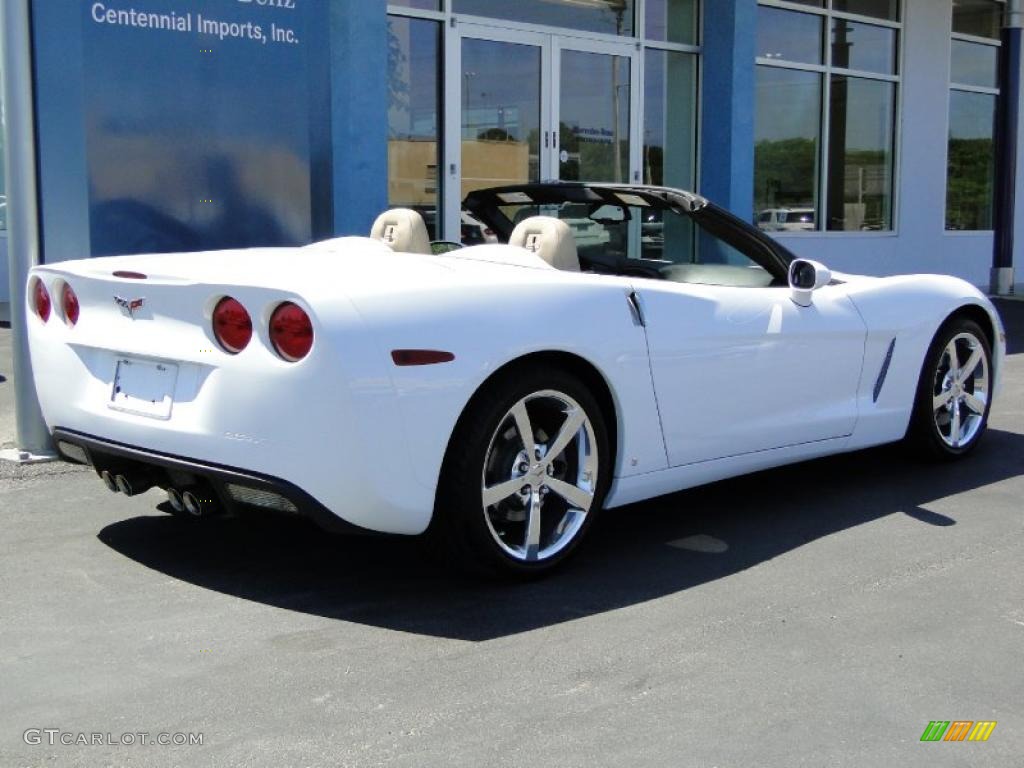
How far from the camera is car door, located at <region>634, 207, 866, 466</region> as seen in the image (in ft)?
14.9

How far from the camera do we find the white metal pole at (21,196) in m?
5.71

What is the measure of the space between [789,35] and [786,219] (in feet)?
6.82

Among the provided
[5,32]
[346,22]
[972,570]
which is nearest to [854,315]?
[972,570]

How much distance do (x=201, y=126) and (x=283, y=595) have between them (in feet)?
9.89

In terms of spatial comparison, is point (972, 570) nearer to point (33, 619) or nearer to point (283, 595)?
point (283, 595)

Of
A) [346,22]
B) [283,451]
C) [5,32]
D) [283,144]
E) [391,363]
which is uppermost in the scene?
[346,22]

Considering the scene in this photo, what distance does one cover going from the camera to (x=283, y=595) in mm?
4109

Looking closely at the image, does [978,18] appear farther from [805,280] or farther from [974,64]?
[805,280]

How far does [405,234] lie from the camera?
5.05 m

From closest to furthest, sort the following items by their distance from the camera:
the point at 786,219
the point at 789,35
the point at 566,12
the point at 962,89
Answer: the point at 566,12
the point at 789,35
the point at 786,219
the point at 962,89

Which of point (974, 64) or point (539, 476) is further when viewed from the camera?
point (974, 64)

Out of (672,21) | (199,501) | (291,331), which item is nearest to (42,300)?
(199,501)

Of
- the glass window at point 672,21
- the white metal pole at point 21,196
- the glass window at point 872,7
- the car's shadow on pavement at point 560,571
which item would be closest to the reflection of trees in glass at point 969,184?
the glass window at point 872,7

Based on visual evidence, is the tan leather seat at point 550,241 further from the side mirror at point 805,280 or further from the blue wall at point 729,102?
the blue wall at point 729,102
